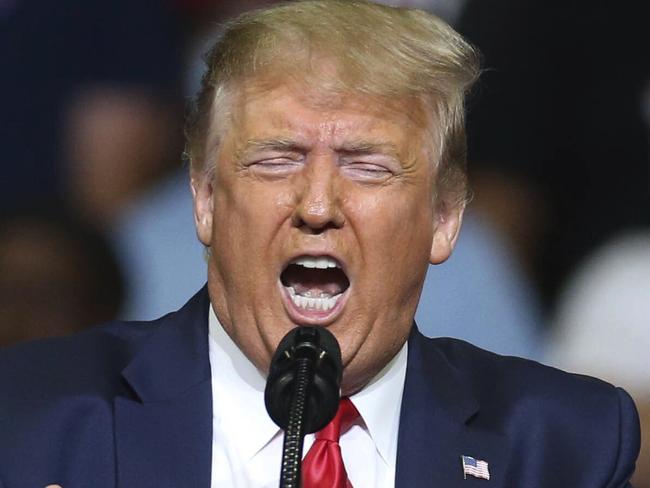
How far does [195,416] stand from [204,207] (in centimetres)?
34

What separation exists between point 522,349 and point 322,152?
1.02 meters

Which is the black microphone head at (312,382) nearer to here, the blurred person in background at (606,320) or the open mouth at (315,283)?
the open mouth at (315,283)

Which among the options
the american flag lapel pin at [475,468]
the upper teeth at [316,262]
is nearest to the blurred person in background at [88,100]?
the upper teeth at [316,262]

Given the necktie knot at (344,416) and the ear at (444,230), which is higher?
the ear at (444,230)

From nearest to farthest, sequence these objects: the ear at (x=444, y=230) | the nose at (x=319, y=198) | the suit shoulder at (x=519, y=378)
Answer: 1. the nose at (x=319, y=198)
2. the ear at (x=444, y=230)
3. the suit shoulder at (x=519, y=378)

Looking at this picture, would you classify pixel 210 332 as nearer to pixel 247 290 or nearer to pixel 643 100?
pixel 247 290

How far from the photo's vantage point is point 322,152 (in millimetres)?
2510

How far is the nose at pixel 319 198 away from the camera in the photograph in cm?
245

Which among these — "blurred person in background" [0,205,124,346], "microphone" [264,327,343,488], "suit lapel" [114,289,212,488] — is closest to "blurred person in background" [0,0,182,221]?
"blurred person in background" [0,205,124,346]

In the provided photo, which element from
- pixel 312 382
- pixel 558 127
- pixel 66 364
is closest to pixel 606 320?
pixel 558 127

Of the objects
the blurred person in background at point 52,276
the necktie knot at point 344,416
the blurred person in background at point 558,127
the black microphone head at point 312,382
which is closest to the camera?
the black microphone head at point 312,382

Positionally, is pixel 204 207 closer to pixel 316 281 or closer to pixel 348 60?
pixel 316 281

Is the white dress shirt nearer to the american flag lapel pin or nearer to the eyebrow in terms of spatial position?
the american flag lapel pin

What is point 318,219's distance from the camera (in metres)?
2.45
